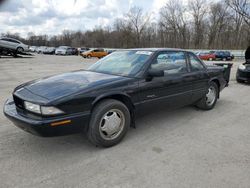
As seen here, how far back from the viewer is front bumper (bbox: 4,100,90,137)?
8.23 feet

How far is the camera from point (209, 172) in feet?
8.24

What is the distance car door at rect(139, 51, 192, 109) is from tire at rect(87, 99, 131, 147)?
16.8 inches

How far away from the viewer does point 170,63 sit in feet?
12.9

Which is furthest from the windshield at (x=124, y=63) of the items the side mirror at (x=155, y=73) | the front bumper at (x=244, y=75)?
the front bumper at (x=244, y=75)

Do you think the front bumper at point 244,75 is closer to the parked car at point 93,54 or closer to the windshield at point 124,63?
the windshield at point 124,63

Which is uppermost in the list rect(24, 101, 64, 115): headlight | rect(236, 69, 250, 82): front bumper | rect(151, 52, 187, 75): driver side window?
rect(151, 52, 187, 75): driver side window

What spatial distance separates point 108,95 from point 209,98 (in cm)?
304

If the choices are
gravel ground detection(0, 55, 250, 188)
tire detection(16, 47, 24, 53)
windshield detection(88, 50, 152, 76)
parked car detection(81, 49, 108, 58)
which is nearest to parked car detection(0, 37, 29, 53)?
tire detection(16, 47, 24, 53)

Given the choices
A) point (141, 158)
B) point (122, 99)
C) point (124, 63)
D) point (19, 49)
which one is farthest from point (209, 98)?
point (19, 49)

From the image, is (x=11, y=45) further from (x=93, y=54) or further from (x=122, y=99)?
(x=122, y=99)

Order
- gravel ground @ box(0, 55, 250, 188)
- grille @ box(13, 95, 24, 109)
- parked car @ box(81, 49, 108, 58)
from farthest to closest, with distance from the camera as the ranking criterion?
parked car @ box(81, 49, 108, 58), grille @ box(13, 95, 24, 109), gravel ground @ box(0, 55, 250, 188)

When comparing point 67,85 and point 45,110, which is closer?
point 45,110

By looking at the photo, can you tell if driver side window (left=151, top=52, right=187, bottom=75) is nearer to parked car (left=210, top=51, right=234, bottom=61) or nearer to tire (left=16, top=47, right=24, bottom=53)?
tire (left=16, top=47, right=24, bottom=53)

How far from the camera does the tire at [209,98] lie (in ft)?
15.7
